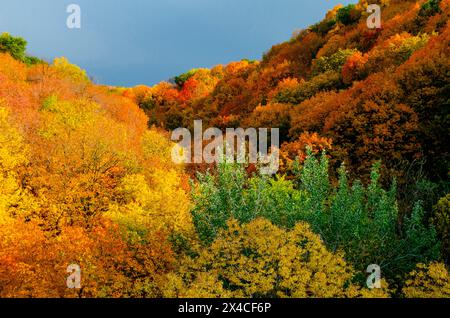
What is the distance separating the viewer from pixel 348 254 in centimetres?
1859

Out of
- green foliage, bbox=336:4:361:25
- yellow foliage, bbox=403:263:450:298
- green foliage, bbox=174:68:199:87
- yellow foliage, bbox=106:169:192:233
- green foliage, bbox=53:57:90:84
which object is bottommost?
yellow foliage, bbox=403:263:450:298

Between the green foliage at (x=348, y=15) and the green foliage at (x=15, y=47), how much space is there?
54.0 meters

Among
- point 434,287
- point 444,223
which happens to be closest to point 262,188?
point 434,287

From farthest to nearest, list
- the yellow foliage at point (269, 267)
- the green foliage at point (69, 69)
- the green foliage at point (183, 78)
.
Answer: the green foliage at point (183, 78)
the green foliage at point (69, 69)
the yellow foliage at point (269, 267)

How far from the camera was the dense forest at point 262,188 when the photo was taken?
1748 cm

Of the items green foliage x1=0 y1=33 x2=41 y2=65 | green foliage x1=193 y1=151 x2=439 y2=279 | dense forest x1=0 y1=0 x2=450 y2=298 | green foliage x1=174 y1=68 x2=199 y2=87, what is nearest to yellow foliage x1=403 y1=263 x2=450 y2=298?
dense forest x1=0 y1=0 x2=450 y2=298

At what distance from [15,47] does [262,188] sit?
2742 inches

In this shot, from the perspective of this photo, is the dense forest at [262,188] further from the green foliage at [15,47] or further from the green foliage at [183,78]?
→ the green foliage at [183,78]

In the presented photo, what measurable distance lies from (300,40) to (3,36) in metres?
53.9

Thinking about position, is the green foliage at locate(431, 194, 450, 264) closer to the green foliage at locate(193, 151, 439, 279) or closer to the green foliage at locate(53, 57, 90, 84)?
the green foliage at locate(193, 151, 439, 279)

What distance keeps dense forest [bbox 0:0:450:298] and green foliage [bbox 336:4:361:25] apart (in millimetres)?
285

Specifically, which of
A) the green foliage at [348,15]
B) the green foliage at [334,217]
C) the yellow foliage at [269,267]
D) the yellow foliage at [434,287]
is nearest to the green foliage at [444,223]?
the green foliage at [334,217]

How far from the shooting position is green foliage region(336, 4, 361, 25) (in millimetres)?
77625

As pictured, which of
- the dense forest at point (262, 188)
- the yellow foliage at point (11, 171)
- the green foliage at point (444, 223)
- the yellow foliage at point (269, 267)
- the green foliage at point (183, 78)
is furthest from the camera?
the green foliage at point (183, 78)
